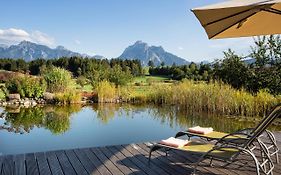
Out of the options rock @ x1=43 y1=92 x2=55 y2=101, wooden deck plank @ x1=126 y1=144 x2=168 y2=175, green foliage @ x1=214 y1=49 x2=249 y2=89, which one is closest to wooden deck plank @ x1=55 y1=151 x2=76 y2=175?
wooden deck plank @ x1=126 y1=144 x2=168 y2=175

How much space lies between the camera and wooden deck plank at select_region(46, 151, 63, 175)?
3676mm

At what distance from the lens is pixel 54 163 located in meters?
3.95

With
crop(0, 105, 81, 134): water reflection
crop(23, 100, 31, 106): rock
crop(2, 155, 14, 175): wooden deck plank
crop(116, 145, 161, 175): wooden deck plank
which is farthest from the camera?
crop(23, 100, 31, 106): rock

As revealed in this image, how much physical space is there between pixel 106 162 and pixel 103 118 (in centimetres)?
603

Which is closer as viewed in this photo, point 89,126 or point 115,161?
point 115,161

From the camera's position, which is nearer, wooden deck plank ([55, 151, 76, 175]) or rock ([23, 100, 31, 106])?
wooden deck plank ([55, 151, 76, 175])

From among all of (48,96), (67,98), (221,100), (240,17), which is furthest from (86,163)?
(48,96)

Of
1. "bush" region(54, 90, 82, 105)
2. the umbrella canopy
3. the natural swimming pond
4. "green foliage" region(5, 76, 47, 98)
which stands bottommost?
the natural swimming pond

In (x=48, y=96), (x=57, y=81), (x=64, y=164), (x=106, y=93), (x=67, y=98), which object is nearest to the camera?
(x=64, y=164)

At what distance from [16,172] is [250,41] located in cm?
1051

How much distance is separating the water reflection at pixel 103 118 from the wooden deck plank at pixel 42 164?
3649 millimetres

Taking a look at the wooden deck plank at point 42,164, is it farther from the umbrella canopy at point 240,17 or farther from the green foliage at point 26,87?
the green foliage at point 26,87

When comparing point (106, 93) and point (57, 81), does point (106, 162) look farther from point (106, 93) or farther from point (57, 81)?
point (57, 81)

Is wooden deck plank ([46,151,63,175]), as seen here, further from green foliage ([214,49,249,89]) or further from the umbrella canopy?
green foliage ([214,49,249,89])
